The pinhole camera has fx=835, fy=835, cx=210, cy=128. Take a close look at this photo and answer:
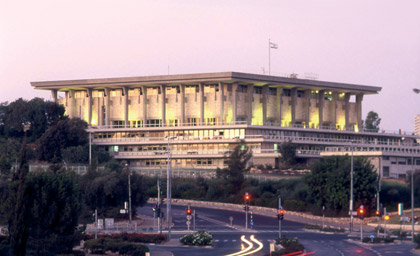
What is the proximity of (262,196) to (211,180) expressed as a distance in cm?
1414

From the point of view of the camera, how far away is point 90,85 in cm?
17700

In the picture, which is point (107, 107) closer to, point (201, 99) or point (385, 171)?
point (201, 99)

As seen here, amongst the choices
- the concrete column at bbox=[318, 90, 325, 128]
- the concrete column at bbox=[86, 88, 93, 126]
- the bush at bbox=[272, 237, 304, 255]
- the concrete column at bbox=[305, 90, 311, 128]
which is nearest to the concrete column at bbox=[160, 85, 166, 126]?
the concrete column at bbox=[86, 88, 93, 126]

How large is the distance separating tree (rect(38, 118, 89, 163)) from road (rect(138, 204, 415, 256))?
3865cm

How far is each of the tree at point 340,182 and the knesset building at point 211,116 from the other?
44620 mm

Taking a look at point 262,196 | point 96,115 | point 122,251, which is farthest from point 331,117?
point 122,251

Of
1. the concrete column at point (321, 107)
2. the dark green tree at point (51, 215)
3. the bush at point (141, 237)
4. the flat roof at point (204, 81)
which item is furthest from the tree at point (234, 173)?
the dark green tree at point (51, 215)

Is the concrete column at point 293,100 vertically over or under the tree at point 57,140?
over

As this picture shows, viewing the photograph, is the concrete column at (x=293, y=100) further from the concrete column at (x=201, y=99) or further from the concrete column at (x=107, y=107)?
the concrete column at (x=107, y=107)

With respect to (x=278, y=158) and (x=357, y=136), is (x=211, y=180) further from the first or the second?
(x=357, y=136)

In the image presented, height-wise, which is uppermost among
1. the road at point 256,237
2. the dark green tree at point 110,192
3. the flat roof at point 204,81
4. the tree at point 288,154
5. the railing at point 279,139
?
the flat roof at point 204,81

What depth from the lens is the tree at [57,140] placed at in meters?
152

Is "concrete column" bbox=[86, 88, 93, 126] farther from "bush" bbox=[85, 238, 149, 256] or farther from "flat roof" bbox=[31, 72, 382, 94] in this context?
"bush" bbox=[85, 238, 149, 256]

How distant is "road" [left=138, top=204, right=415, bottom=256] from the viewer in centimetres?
6662
